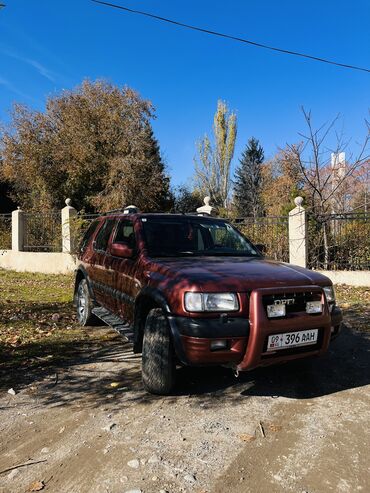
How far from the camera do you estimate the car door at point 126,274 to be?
15.2 ft

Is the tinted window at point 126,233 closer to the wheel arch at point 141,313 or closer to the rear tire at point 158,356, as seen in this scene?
the wheel arch at point 141,313

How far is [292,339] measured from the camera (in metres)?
3.63

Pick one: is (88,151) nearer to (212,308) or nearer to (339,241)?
(339,241)

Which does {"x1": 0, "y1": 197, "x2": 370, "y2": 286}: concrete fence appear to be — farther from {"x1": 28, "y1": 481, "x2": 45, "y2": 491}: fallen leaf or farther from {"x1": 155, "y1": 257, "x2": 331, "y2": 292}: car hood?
{"x1": 28, "y1": 481, "x2": 45, "y2": 491}: fallen leaf

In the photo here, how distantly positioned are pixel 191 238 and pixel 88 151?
77.3ft

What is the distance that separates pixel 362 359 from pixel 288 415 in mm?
2043

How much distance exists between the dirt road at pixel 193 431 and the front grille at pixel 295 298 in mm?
923

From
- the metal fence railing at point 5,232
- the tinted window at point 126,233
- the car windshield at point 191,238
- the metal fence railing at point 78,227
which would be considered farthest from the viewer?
the metal fence railing at point 5,232

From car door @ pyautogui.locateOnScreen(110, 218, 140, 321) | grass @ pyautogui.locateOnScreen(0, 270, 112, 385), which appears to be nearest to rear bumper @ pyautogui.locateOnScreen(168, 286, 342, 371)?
car door @ pyautogui.locateOnScreen(110, 218, 140, 321)

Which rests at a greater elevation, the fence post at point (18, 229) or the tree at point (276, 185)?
the tree at point (276, 185)

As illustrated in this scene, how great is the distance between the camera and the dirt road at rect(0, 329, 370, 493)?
2.72 m

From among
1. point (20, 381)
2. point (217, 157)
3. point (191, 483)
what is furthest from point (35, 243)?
point (217, 157)

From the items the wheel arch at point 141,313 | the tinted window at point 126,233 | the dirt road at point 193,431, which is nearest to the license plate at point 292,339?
the dirt road at point 193,431

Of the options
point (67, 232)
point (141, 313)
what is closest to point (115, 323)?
point (141, 313)
